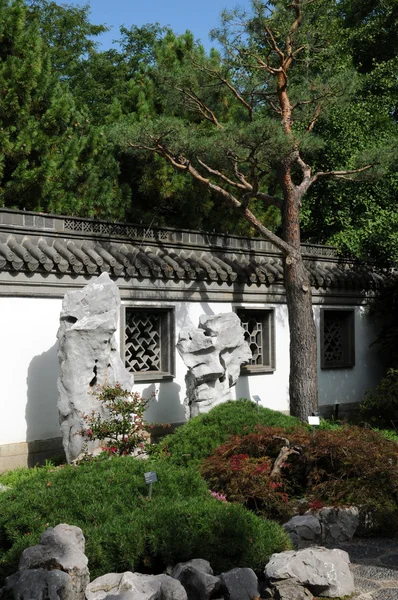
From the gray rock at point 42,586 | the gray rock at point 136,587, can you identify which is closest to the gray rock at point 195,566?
the gray rock at point 136,587

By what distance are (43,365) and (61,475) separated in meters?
4.03

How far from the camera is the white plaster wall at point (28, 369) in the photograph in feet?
31.7

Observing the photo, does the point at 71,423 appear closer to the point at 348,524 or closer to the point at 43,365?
the point at 43,365

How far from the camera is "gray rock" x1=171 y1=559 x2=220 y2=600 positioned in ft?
15.3

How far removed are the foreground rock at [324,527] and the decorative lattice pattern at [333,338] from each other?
839 centimetres

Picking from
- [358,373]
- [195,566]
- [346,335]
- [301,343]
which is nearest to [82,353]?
[301,343]

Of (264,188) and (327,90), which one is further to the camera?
(264,188)

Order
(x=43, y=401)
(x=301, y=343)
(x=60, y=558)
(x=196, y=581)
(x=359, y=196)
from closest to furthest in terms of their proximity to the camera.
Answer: (x=60, y=558), (x=196, y=581), (x=43, y=401), (x=301, y=343), (x=359, y=196)

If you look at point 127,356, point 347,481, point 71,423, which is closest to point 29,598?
point 347,481

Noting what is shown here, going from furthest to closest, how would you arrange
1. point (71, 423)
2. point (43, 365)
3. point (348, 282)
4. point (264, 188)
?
point (264, 188), point (348, 282), point (43, 365), point (71, 423)

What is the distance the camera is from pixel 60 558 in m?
4.44

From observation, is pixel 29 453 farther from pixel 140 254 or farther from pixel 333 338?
pixel 333 338

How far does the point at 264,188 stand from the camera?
661 inches

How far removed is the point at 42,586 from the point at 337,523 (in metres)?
3.21
